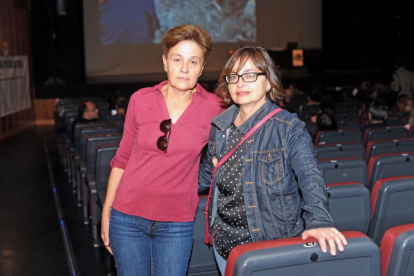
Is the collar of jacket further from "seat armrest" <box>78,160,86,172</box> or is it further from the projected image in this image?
the projected image

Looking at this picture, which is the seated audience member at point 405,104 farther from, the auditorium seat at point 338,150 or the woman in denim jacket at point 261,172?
the woman in denim jacket at point 261,172

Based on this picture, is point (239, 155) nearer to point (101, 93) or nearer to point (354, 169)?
point (354, 169)

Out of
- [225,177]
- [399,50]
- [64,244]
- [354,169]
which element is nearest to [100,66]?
[399,50]

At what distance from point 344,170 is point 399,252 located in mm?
1824

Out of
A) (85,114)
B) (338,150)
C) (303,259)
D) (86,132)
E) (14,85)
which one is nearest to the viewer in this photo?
(303,259)

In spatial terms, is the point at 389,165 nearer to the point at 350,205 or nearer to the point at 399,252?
the point at 350,205

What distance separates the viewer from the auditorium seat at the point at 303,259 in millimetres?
1386

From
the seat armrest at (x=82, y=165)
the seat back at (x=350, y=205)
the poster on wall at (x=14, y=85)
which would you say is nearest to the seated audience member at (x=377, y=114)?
the seat armrest at (x=82, y=165)

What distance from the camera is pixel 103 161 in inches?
169

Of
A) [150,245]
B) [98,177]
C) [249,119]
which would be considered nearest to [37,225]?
[98,177]

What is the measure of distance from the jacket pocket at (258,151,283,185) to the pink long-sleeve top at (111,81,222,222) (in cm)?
40

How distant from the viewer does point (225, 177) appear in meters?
1.84

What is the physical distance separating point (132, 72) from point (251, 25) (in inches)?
198

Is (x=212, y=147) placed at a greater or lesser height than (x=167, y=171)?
greater
